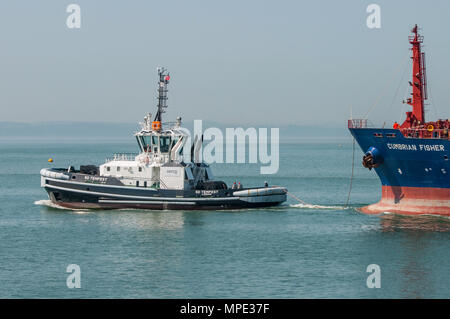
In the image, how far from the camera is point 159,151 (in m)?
56.2

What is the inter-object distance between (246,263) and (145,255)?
240 inches

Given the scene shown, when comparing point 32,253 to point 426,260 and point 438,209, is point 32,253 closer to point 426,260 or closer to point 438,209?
point 426,260

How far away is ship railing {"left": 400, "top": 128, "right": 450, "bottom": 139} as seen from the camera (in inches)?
1923

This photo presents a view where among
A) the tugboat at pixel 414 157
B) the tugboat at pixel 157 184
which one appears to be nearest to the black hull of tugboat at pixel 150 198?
the tugboat at pixel 157 184

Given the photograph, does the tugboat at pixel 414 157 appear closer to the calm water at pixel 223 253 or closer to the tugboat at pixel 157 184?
the calm water at pixel 223 253

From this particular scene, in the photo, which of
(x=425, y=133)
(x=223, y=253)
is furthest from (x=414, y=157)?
(x=223, y=253)

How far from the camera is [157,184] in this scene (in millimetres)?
55188

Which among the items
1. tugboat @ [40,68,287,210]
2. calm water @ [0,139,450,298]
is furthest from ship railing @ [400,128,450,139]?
tugboat @ [40,68,287,210]

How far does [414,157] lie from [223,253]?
17.3 meters

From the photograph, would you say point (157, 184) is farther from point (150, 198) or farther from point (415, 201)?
point (415, 201)

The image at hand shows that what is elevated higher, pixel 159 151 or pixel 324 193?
pixel 159 151

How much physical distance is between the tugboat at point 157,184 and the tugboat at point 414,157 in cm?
875

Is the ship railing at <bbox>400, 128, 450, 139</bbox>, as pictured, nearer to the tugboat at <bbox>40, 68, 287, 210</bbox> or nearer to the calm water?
the calm water
